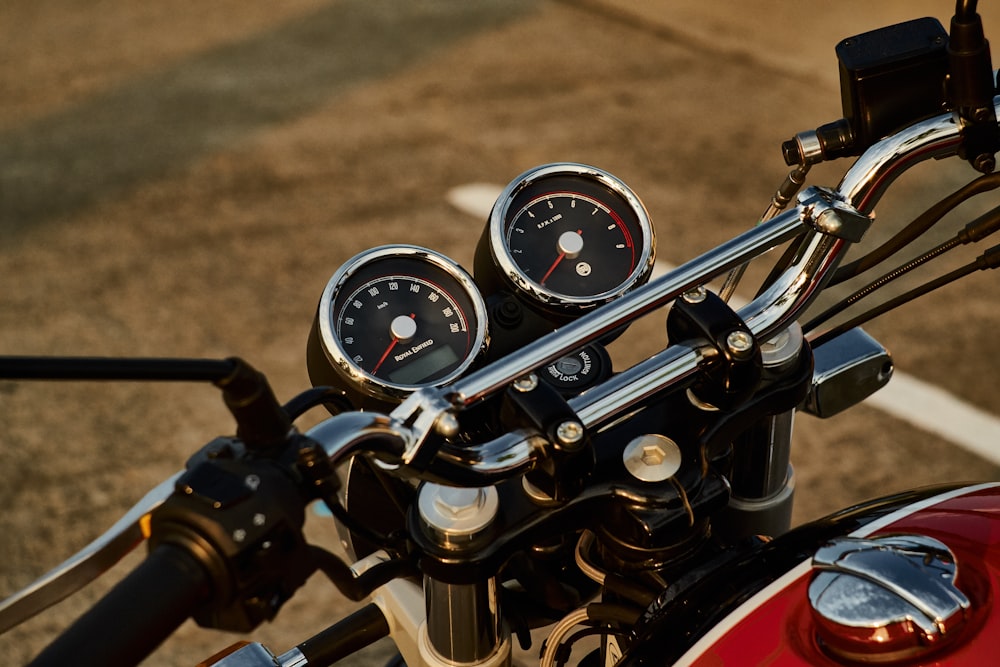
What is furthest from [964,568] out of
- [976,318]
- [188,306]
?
[188,306]

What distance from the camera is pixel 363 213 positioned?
14.8 feet

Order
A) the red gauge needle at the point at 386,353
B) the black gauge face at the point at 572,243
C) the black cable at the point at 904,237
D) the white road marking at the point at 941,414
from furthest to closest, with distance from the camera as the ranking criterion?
the white road marking at the point at 941,414
the black gauge face at the point at 572,243
the red gauge needle at the point at 386,353
the black cable at the point at 904,237

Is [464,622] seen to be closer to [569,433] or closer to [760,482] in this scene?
[569,433]

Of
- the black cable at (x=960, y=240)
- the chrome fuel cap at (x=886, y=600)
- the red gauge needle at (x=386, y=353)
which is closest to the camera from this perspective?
the chrome fuel cap at (x=886, y=600)

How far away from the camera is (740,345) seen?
1.15m

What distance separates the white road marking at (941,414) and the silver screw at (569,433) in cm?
258

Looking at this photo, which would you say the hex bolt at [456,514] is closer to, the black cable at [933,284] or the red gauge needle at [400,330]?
the red gauge needle at [400,330]

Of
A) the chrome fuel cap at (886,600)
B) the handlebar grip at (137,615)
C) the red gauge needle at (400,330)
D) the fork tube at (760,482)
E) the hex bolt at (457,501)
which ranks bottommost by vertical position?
the fork tube at (760,482)

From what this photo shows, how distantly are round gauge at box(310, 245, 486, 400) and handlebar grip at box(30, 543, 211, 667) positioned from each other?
0.59 m

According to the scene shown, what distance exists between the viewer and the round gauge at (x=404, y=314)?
4.78 feet

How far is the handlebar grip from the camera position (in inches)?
31.1

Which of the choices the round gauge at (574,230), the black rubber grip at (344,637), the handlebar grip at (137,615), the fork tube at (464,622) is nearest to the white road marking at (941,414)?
the round gauge at (574,230)

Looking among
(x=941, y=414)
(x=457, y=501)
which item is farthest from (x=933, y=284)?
(x=941, y=414)

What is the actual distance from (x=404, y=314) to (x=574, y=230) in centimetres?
28
